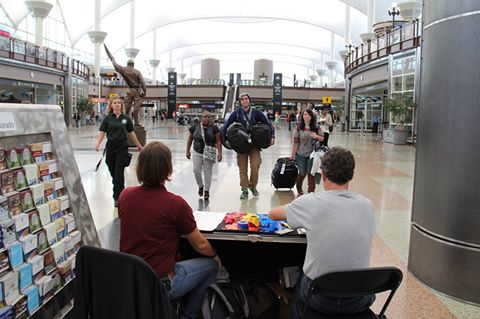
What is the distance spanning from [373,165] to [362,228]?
10.8 metres

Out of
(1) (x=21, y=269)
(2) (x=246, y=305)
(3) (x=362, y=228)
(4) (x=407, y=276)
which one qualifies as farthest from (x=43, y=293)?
(4) (x=407, y=276)

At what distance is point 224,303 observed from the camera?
287 cm

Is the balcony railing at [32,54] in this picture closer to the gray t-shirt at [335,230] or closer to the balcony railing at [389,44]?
the balcony railing at [389,44]

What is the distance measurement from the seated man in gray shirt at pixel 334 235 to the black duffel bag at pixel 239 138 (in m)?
4.71

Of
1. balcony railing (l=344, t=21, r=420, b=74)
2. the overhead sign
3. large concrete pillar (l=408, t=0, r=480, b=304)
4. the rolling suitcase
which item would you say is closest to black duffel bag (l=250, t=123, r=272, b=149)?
the rolling suitcase

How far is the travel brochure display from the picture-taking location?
234 cm

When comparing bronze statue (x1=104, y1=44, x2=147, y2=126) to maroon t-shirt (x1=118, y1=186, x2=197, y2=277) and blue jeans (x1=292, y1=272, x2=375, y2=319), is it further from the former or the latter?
blue jeans (x1=292, y1=272, x2=375, y2=319)

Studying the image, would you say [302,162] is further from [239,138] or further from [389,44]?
[389,44]

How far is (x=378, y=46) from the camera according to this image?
2811 centimetres

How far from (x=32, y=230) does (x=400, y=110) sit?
21.1 meters

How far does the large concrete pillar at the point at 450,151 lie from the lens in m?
3.49

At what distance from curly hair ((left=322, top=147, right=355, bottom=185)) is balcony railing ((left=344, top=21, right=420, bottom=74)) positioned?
22.1 metres

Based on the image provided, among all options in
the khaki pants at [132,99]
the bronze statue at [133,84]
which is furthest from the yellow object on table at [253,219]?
the khaki pants at [132,99]

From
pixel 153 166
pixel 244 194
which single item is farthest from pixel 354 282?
pixel 244 194
